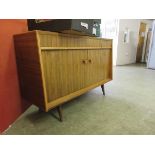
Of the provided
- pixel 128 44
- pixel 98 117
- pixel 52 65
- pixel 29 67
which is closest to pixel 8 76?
pixel 29 67

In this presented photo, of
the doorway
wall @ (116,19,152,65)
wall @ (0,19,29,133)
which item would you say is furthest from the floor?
the doorway

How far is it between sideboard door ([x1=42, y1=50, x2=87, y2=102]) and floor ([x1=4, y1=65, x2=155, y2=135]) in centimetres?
27

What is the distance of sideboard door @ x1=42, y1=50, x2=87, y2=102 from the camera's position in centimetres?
116

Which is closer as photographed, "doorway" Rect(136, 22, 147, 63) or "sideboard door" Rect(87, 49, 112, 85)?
"sideboard door" Rect(87, 49, 112, 85)

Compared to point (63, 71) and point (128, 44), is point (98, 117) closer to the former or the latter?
point (63, 71)

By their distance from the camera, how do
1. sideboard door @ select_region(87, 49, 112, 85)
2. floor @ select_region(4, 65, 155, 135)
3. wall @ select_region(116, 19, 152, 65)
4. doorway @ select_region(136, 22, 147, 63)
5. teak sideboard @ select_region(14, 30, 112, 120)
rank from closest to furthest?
teak sideboard @ select_region(14, 30, 112, 120) → floor @ select_region(4, 65, 155, 135) → sideboard door @ select_region(87, 49, 112, 85) → wall @ select_region(116, 19, 152, 65) → doorway @ select_region(136, 22, 147, 63)

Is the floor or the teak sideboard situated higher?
the teak sideboard

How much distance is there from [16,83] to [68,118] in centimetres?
62

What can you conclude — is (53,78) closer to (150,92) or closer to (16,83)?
(16,83)

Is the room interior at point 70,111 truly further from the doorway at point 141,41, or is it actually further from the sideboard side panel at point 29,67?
the doorway at point 141,41

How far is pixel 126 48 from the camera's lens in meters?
4.95

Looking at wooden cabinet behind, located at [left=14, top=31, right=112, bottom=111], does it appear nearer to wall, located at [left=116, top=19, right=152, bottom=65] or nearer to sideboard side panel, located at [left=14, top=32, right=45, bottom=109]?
sideboard side panel, located at [left=14, top=32, right=45, bottom=109]

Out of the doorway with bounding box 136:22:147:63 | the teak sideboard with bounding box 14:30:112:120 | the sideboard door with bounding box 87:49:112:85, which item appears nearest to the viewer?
the teak sideboard with bounding box 14:30:112:120
